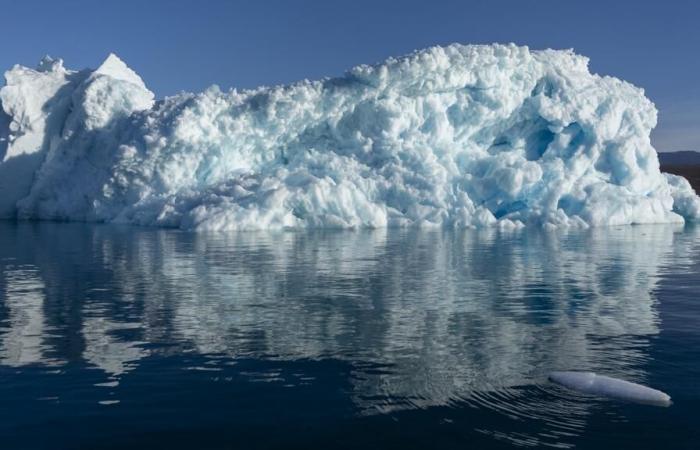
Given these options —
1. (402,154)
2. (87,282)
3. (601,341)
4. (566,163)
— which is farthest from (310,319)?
(566,163)

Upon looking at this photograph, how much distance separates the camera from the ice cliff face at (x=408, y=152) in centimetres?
2608

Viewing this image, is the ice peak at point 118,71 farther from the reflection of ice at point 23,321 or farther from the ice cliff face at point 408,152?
the reflection of ice at point 23,321

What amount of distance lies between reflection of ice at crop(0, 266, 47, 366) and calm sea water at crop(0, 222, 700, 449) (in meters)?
0.04

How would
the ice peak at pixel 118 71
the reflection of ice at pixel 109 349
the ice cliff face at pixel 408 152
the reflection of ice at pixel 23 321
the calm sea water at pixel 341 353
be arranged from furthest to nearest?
the ice peak at pixel 118 71, the ice cliff face at pixel 408 152, the reflection of ice at pixel 23 321, the reflection of ice at pixel 109 349, the calm sea water at pixel 341 353

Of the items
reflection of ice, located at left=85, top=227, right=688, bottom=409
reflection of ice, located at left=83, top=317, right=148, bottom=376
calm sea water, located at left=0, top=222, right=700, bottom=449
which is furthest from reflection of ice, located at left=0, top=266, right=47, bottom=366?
reflection of ice, located at left=85, top=227, right=688, bottom=409

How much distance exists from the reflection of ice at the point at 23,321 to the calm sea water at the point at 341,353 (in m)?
0.04

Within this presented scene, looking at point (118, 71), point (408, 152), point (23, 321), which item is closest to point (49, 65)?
point (118, 71)

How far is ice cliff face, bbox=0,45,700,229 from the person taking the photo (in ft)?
85.6

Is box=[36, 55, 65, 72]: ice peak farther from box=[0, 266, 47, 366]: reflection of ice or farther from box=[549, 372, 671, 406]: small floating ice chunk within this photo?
box=[549, 372, 671, 406]: small floating ice chunk

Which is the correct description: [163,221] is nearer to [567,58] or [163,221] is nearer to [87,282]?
[87,282]

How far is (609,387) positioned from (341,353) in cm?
250

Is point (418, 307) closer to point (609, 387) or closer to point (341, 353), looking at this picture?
point (341, 353)

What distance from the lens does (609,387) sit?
5.89 metres

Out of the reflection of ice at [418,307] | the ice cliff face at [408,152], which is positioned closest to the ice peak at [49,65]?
the ice cliff face at [408,152]
